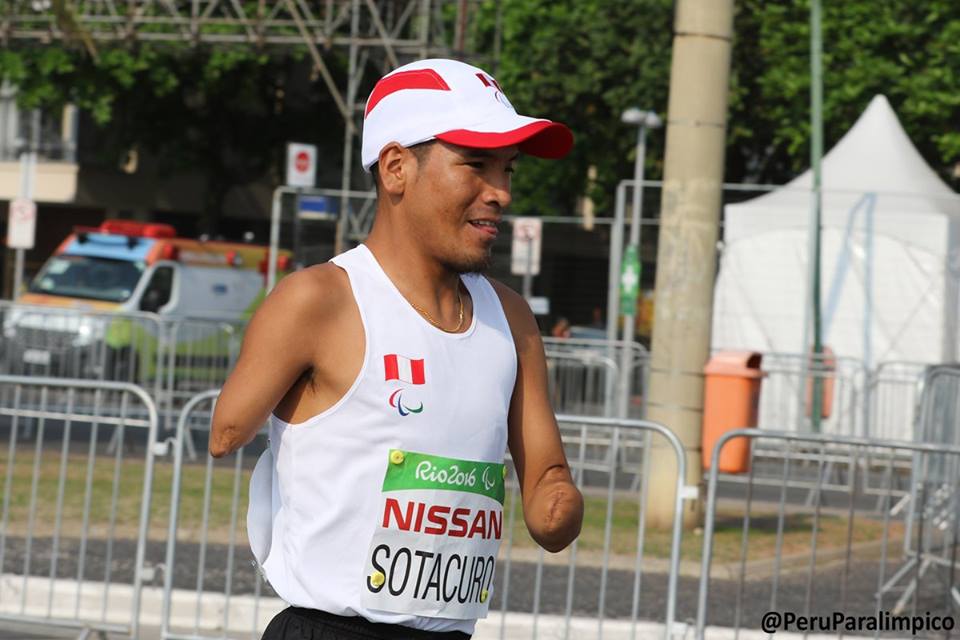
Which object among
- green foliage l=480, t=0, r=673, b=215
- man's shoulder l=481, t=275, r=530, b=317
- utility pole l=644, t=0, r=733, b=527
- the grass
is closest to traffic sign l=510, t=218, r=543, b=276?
utility pole l=644, t=0, r=733, b=527

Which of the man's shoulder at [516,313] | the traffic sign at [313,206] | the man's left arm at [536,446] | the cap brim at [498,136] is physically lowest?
the man's left arm at [536,446]

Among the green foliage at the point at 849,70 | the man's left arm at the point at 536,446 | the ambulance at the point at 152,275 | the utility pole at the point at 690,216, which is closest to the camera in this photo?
the man's left arm at the point at 536,446

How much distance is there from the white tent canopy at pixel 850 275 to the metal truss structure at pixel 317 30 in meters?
5.78

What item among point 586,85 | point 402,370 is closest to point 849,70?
point 586,85

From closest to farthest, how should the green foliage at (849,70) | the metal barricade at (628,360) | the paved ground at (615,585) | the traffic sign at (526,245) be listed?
1. the paved ground at (615,585)
2. the metal barricade at (628,360)
3. the traffic sign at (526,245)
4. the green foliage at (849,70)

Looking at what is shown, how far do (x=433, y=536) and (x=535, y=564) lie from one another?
5.76m

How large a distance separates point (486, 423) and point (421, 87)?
60cm

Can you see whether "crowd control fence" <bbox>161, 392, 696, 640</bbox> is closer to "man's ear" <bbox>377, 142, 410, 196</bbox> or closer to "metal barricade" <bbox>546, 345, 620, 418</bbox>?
"man's ear" <bbox>377, 142, 410, 196</bbox>

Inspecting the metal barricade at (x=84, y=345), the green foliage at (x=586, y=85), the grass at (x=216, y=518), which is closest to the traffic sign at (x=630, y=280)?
the metal barricade at (x=84, y=345)

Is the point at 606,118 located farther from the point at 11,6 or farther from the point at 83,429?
the point at 83,429

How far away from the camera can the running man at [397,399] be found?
2.98 meters

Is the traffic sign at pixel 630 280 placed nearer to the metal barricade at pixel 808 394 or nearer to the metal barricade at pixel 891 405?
the metal barricade at pixel 808 394

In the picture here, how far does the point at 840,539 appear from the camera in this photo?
790 centimetres

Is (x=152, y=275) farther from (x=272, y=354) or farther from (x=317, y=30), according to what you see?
(x=272, y=354)
